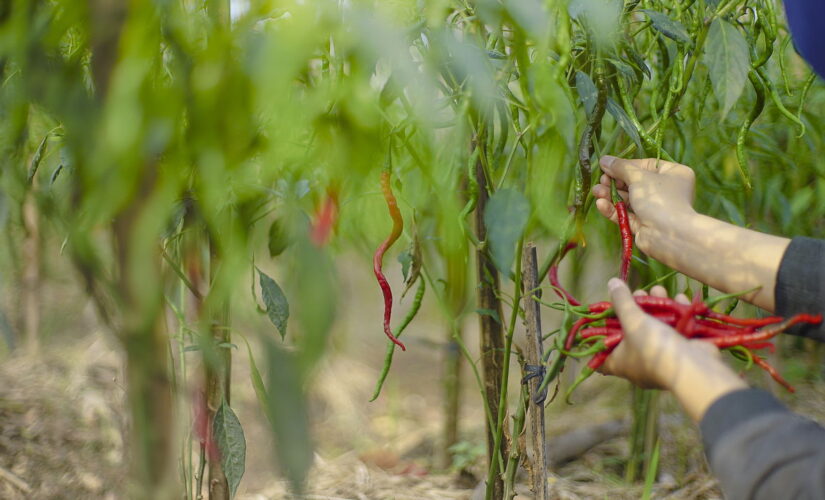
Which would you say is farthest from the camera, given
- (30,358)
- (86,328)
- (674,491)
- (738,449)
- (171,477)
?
(86,328)

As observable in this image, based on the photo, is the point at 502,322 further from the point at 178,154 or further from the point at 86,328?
the point at 86,328

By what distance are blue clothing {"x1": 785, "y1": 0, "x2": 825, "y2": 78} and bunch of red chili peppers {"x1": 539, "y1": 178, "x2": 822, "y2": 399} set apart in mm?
225

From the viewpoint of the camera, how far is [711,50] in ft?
2.02

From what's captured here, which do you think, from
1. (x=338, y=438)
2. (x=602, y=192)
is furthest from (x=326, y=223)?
(x=338, y=438)

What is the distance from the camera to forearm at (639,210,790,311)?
2.39 ft

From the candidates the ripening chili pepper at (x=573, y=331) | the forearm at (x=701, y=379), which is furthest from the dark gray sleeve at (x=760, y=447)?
the ripening chili pepper at (x=573, y=331)

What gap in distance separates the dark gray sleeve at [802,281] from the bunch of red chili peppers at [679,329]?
0.18 feet

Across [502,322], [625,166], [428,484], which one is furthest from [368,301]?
[625,166]

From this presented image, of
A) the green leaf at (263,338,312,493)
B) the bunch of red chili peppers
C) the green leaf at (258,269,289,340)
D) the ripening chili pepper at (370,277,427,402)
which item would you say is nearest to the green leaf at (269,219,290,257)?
the green leaf at (258,269,289,340)

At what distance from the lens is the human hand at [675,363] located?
0.59 meters

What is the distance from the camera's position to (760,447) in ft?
1.86

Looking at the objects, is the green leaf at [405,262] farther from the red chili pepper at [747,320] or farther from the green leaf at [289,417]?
the green leaf at [289,417]

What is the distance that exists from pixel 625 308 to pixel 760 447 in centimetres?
15

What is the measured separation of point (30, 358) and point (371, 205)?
1296 mm
